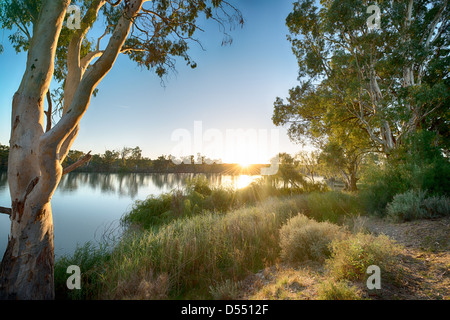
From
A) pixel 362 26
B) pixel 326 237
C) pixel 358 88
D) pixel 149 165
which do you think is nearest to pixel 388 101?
pixel 358 88

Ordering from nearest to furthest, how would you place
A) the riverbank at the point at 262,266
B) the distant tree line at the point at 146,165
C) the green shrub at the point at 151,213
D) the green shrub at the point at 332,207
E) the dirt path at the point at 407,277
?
the dirt path at the point at 407,277 → the riverbank at the point at 262,266 → the green shrub at the point at 332,207 → the green shrub at the point at 151,213 → the distant tree line at the point at 146,165

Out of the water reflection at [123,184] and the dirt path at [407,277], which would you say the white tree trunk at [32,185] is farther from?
the water reflection at [123,184]

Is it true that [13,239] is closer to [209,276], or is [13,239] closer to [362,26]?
[209,276]

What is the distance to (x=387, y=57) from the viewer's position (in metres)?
9.88

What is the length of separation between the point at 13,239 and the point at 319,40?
15.4 meters

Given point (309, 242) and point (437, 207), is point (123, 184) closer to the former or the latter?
point (309, 242)

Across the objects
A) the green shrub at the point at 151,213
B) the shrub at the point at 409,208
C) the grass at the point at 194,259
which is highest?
the shrub at the point at 409,208

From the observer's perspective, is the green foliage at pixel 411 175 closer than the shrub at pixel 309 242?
No

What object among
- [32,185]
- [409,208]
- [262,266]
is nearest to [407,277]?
[262,266]

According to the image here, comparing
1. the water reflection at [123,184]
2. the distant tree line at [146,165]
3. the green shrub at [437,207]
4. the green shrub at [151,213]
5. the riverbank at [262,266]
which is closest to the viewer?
the riverbank at [262,266]

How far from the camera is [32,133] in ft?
9.41

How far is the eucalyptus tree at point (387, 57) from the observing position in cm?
924

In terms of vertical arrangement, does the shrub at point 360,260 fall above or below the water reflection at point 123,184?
above

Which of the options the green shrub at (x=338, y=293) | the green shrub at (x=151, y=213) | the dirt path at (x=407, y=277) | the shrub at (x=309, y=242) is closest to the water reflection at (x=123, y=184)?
the green shrub at (x=151, y=213)
